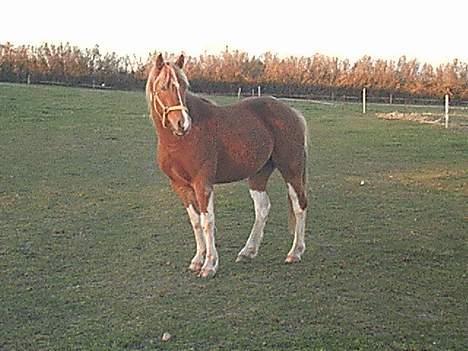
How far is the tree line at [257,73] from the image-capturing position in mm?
50000

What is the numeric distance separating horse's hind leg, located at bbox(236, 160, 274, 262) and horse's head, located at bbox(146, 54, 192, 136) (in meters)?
1.48

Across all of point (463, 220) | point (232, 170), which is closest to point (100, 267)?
point (232, 170)

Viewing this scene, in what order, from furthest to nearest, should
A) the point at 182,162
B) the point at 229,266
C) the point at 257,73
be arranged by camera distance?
1. the point at 257,73
2. the point at 229,266
3. the point at 182,162

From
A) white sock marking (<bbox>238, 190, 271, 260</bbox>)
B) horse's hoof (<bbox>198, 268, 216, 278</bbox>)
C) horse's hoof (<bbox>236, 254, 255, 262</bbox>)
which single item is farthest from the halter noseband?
horse's hoof (<bbox>236, 254, 255, 262</bbox>)

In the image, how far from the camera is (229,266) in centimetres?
700

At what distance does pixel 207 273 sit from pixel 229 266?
0.49 meters

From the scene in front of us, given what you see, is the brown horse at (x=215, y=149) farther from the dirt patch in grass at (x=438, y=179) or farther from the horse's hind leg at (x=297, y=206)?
the dirt patch in grass at (x=438, y=179)

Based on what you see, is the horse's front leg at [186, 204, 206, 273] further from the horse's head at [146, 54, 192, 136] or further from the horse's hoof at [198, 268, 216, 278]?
the horse's head at [146, 54, 192, 136]

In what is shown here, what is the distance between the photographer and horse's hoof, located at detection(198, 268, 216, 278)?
6.55 m

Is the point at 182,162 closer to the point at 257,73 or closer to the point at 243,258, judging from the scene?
the point at 243,258

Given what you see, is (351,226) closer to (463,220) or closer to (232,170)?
(463,220)

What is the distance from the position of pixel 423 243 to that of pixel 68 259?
415cm

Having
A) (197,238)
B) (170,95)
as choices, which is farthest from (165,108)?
(197,238)

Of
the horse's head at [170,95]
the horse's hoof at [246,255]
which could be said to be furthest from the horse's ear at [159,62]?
the horse's hoof at [246,255]
